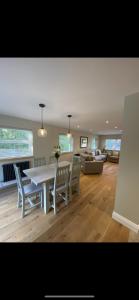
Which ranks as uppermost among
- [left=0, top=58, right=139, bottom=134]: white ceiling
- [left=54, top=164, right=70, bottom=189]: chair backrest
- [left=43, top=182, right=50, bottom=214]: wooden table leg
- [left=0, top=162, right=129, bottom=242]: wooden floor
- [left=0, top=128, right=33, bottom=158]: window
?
[left=0, top=58, right=139, bottom=134]: white ceiling

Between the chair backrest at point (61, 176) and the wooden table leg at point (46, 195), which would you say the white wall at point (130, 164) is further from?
the wooden table leg at point (46, 195)

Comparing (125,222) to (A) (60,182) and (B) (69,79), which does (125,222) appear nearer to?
(A) (60,182)

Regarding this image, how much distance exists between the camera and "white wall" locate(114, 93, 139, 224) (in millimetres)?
1726

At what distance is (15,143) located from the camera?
11.9ft

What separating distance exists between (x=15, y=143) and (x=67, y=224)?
9.50 feet

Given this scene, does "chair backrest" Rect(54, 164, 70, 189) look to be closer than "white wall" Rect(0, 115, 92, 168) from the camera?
Yes

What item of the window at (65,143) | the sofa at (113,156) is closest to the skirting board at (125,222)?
the window at (65,143)

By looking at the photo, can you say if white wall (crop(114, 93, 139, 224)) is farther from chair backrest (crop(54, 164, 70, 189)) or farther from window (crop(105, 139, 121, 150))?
window (crop(105, 139, 121, 150))

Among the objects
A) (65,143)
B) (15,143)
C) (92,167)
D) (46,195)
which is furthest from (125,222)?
(65,143)

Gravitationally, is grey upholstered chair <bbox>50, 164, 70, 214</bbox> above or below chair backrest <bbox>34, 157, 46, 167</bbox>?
below

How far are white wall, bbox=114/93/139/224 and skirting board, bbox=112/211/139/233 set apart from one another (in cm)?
5

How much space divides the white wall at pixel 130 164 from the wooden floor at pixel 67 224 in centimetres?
35

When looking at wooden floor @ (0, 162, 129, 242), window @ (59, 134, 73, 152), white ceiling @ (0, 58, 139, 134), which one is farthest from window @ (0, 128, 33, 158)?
window @ (59, 134, 73, 152)

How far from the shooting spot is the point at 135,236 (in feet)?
5.61
